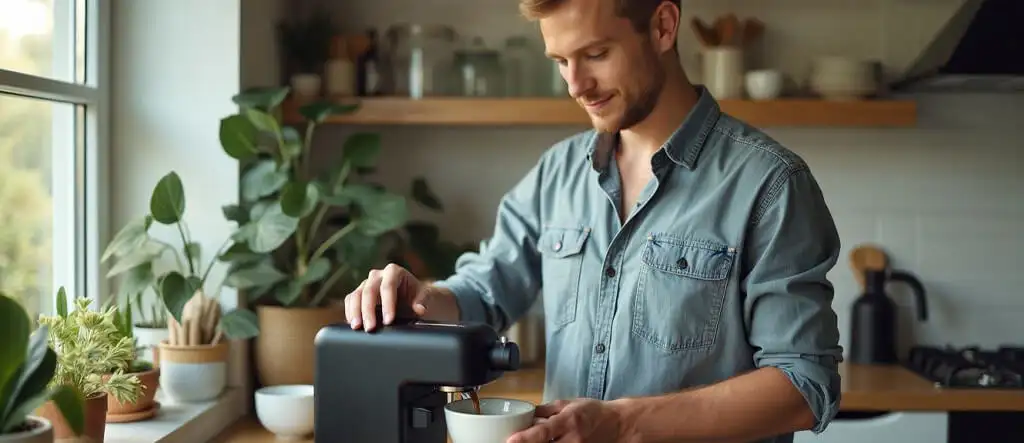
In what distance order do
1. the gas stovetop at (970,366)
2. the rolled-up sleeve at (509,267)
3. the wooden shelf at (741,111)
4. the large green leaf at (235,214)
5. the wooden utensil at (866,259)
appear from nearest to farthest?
the rolled-up sleeve at (509,267)
the large green leaf at (235,214)
the gas stovetop at (970,366)
the wooden shelf at (741,111)
the wooden utensil at (866,259)

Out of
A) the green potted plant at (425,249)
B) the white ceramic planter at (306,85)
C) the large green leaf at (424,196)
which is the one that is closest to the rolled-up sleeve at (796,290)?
the green potted plant at (425,249)

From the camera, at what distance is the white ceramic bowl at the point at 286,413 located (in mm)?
2174

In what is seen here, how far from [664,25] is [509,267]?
1.67 feet

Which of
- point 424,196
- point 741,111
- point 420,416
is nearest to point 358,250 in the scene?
point 424,196

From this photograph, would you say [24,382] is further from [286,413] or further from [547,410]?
[286,413]

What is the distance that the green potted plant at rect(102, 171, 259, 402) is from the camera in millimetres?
2145

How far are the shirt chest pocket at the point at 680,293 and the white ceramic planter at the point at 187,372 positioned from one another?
1015 mm

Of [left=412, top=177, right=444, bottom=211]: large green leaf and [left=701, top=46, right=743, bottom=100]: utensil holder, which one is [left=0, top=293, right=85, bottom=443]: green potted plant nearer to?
[left=412, top=177, right=444, bottom=211]: large green leaf

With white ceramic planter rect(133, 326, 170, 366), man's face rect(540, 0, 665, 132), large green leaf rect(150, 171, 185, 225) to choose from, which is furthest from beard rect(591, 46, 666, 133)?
white ceramic planter rect(133, 326, 170, 366)

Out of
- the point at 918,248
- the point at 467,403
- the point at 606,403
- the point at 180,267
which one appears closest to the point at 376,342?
the point at 467,403

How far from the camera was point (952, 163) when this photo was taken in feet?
10.2

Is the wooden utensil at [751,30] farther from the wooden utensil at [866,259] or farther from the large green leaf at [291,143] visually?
the large green leaf at [291,143]

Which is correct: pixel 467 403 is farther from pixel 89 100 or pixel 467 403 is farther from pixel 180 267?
pixel 89 100

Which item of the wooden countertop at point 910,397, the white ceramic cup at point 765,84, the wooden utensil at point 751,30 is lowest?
the wooden countertop at point 910,397
